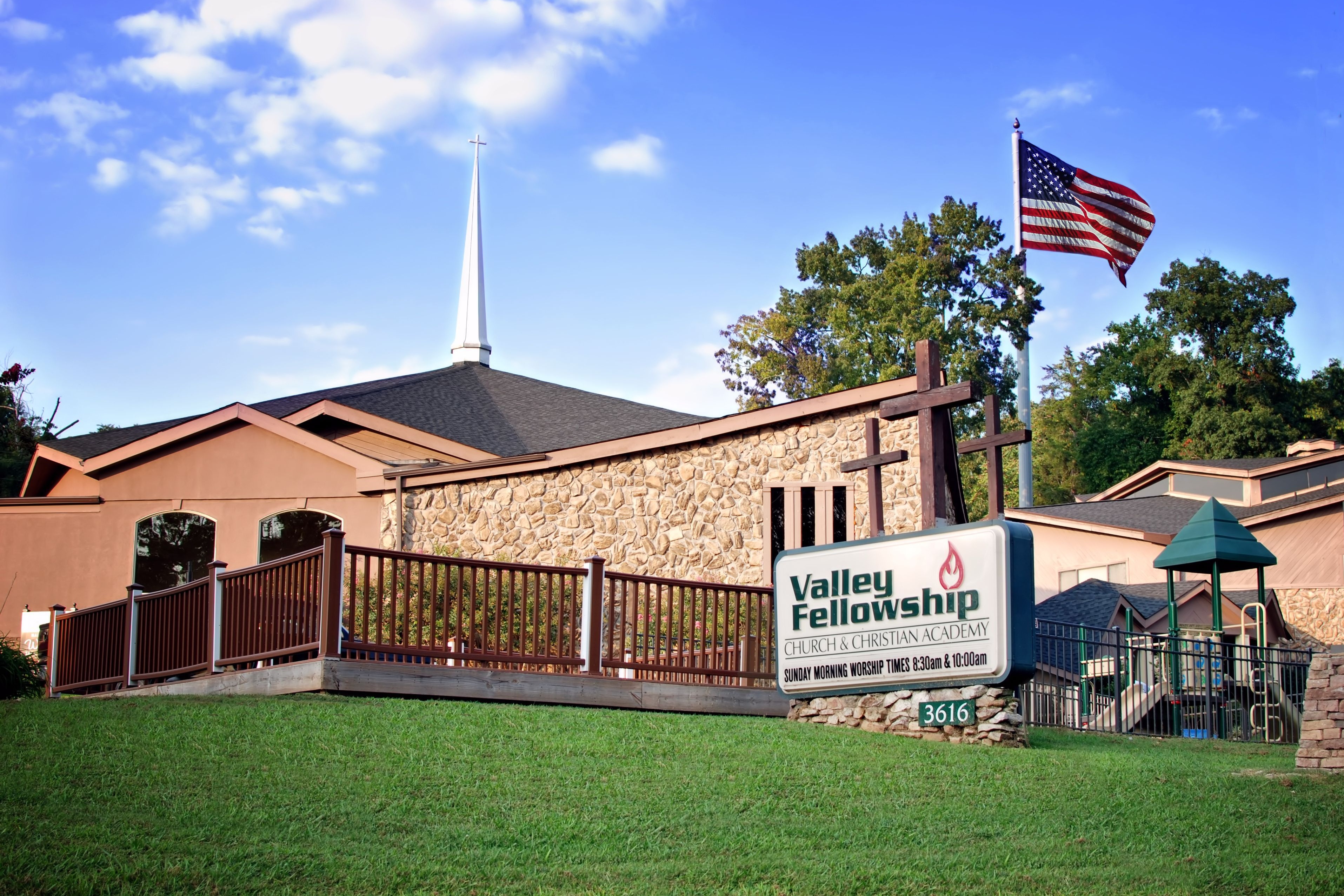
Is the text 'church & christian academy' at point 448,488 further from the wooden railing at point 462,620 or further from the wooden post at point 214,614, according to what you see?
the wooden railing at point 462,620

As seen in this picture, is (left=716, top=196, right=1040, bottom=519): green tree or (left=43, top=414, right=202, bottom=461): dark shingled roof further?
(left=716, top=196, right=1040, bottom=519): green tree

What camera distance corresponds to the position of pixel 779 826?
299 inches

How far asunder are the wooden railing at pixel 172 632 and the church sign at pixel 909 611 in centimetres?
587

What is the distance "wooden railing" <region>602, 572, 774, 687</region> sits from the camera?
12.6 meters

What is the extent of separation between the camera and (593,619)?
1246 cm

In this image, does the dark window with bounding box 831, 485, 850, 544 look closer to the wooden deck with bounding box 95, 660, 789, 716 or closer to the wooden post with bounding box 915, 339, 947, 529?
the wooden post with bounding box 915, 339, 947, 529

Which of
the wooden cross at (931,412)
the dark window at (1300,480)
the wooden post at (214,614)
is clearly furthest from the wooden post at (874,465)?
the dark window at (1300,480)

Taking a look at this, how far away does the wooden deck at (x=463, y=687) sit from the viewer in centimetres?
1123

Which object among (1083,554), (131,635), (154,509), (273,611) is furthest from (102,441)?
(1083,554)

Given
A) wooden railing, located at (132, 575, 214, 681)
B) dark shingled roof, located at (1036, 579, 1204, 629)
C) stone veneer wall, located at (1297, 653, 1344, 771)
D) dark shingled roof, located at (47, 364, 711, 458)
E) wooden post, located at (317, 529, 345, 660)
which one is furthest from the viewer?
dark shingled roof, located at (1036, 579, 1204, 629)

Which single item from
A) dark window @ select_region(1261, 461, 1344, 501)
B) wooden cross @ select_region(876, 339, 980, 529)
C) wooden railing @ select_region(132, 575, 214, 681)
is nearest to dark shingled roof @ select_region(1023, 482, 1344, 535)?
dark window @ select_region(1261, 461, 1344, 501)

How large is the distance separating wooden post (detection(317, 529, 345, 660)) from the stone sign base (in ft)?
15.1

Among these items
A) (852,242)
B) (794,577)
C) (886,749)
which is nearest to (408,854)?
(886,749)

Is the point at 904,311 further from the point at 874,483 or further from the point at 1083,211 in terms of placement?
the point at 874,483
